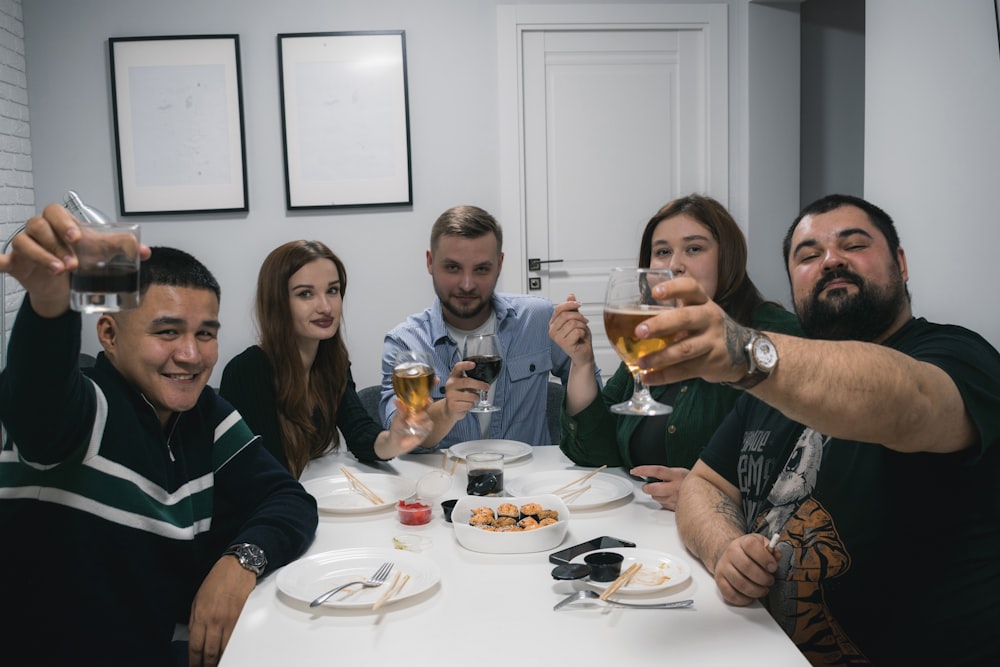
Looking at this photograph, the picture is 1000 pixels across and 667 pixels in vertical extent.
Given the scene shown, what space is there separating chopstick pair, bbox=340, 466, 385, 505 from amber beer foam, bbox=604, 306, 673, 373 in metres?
0.86

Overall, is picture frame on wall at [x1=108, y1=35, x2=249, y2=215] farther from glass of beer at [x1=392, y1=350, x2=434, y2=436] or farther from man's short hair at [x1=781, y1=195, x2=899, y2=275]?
man's short hair at [x1=781, y1=195, x2=899, y2=275]

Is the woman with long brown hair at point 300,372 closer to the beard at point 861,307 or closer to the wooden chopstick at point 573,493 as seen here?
the wooden chopstick at point 573,493

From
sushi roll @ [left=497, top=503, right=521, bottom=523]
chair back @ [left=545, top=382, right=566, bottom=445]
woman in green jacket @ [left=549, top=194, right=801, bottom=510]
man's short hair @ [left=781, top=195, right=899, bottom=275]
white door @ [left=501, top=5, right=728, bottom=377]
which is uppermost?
white door @ [left=501, top=5, right=728, bottom=377]

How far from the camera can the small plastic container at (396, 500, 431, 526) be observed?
1.75 meters

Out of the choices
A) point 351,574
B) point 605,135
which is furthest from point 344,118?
point 351,574

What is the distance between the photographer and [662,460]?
220cm

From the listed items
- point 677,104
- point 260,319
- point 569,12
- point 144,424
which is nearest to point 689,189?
point 677,104

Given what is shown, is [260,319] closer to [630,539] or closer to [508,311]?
[508,311]

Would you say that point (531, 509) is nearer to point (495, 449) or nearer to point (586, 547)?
point (586, 547)

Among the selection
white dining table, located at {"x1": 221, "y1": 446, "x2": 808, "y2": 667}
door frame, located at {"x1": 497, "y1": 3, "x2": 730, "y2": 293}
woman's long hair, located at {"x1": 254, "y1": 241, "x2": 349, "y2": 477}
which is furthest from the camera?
door frame, located at {"x1": 497, "y1": 3, "x2": 730, "y2": 293}

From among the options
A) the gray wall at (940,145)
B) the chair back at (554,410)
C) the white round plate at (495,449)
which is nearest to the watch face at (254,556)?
the white round plate at (495,449)

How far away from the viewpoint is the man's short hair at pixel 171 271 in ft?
5.39

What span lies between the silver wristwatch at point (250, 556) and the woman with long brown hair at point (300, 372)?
0.76m

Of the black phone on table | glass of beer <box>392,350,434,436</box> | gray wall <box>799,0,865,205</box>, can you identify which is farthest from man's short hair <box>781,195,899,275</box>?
gray wall <box>799,0,865,205</box>
